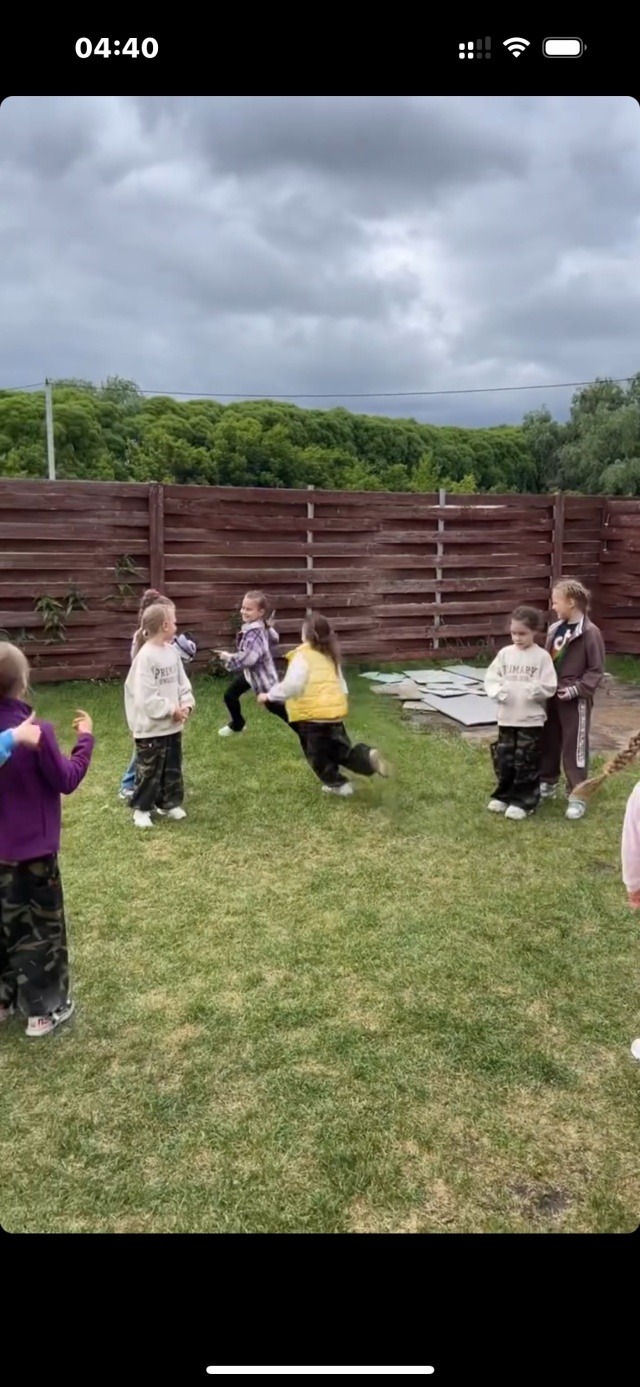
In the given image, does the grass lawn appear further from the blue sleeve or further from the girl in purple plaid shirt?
the girl in purple plaid shirt

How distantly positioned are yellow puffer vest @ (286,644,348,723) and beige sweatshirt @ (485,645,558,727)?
2.83 feet

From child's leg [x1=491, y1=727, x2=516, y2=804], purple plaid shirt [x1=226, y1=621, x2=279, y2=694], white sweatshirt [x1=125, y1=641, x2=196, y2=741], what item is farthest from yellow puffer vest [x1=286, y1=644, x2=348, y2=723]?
purple plaid shirt [x1=226, y1=621, x2=279, y2=694]

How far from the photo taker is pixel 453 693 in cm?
755

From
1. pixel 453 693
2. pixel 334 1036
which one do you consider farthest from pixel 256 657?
pixel 334 1036

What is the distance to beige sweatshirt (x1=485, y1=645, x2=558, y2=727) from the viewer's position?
180 inches

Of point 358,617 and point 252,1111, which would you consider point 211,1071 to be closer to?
point 252,1111

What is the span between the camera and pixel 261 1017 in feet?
8.67

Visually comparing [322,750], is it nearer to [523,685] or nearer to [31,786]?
[523,685]

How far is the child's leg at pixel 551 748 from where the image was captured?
15.6 feet

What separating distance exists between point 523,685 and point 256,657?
199cm

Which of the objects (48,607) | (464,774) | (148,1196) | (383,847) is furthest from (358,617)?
(148,1196)

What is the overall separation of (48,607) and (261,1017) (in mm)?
5061
